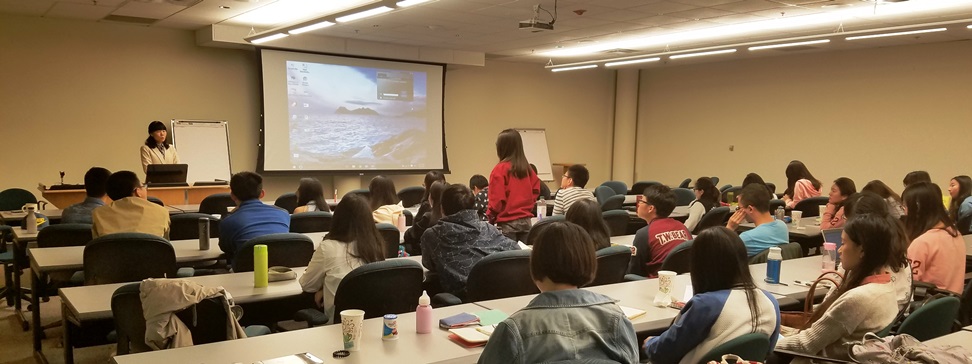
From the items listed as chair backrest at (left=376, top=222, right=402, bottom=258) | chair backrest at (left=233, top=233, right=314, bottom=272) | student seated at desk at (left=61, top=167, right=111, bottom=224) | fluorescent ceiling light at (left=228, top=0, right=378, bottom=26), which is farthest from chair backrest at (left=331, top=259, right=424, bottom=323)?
fluorescent ceiling light at (left=228, top=0, right=378, bottom=26)

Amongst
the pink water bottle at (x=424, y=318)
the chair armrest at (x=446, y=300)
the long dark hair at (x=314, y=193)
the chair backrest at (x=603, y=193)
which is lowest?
the chair backrest at (x=603, y=193)

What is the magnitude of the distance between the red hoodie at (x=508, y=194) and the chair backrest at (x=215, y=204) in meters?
2.76

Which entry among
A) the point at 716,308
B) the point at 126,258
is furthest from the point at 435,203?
the point at 716,308

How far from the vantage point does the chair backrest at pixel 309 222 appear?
569 cm

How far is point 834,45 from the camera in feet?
37.0

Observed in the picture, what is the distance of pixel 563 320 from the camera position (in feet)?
6.84

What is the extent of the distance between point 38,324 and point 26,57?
6.31 m

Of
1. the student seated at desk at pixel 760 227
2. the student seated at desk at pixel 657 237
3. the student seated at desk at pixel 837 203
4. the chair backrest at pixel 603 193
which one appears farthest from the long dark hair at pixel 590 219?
the chair backrest at pixel 603 193

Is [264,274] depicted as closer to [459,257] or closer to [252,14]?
[459,257]

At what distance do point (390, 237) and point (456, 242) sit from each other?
1141mm

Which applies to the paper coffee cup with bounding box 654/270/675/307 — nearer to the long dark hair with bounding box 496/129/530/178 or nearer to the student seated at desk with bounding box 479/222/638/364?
the student seated at desk with bounding box 479/222/638/364

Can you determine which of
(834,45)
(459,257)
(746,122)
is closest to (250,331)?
(459,257)

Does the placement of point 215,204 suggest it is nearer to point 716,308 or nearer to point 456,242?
point 456,242

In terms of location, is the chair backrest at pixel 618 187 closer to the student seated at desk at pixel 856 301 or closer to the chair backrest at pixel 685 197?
the chair backrest at pixel 685 197
